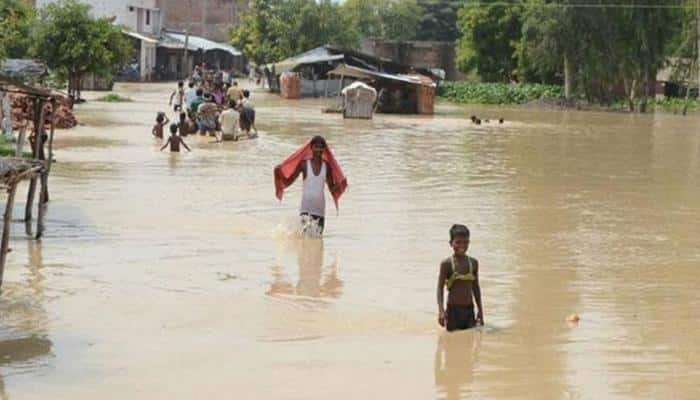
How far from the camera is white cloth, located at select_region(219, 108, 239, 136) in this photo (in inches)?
1127

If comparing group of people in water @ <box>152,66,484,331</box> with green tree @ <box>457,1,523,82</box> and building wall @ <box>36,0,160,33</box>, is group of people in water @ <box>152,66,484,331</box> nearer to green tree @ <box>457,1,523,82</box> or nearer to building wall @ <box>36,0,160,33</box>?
green tree @ <box>457,1,523,82</box>

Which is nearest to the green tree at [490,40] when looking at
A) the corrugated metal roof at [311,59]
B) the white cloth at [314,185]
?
the corrugated metal roof at [311,59]

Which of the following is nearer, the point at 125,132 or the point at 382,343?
the point at 382,343

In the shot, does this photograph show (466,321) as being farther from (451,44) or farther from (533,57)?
(451,44)

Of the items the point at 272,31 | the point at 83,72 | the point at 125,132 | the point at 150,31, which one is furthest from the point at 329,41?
the point at 125,132

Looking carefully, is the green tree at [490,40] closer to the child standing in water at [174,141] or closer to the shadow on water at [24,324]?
the child standing in water at [174,141]

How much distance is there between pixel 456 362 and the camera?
9031 mm

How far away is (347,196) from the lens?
1928cm

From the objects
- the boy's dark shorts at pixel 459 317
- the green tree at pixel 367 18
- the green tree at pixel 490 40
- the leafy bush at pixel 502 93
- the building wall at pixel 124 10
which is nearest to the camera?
the boy's dark shorts at pixel 459 317

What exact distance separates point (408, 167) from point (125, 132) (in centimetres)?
892

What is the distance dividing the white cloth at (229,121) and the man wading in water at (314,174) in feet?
46.7

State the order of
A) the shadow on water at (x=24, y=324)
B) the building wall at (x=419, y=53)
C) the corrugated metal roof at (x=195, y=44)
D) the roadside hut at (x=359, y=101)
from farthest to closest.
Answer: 1. the building wall at (x=419, y=53)
2. the corrugated metal roof at (x=195, y=44)
3. the roadside hut at (x=359, y=101)
4. the shadow on water at (x=24, y=324)

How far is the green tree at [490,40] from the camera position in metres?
66.6

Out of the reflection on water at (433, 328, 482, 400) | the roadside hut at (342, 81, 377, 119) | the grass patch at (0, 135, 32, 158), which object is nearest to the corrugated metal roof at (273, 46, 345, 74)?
the roadside hut at (342, 81, 377, 119)
